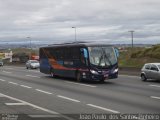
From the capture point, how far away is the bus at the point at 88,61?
27.7 meters

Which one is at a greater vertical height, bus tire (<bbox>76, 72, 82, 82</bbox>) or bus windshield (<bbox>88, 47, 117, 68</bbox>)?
bus windshield (<bbox>88, 47, 117, 68</bbox>)

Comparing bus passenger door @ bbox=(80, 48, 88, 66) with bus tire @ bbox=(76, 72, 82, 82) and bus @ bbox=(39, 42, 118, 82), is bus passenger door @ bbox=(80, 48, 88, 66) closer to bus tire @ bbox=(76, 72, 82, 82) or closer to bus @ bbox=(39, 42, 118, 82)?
bus @ bbox=(39, 42, 118, 82)

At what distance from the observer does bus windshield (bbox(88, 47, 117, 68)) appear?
27.8 meters

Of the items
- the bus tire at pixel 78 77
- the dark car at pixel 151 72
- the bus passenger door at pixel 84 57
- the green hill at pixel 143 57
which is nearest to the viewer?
the bus passenger door at pixel 84 57

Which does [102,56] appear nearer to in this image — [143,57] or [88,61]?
[88,61]

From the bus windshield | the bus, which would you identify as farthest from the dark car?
the bus windshield

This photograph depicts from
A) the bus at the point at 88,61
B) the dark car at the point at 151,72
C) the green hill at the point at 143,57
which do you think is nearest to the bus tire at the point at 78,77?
the bus at the point at 88,61

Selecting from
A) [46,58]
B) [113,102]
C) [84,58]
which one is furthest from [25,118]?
[46,58]

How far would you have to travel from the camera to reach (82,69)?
28797 mm

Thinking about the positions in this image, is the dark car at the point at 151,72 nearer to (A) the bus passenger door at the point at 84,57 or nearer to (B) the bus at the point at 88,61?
(B) the bus at the point at 88,61

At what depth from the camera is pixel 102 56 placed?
28.0 metres

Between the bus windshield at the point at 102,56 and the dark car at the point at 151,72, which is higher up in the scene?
the bus windshield at the point at 102,56

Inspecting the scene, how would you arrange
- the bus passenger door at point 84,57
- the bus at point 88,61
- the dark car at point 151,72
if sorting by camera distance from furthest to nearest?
the dark car at point 151,72 < the bus passenger door at point 84,57 < the bus at point 88,61

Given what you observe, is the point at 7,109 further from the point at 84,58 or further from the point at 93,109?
the point at 84,58
